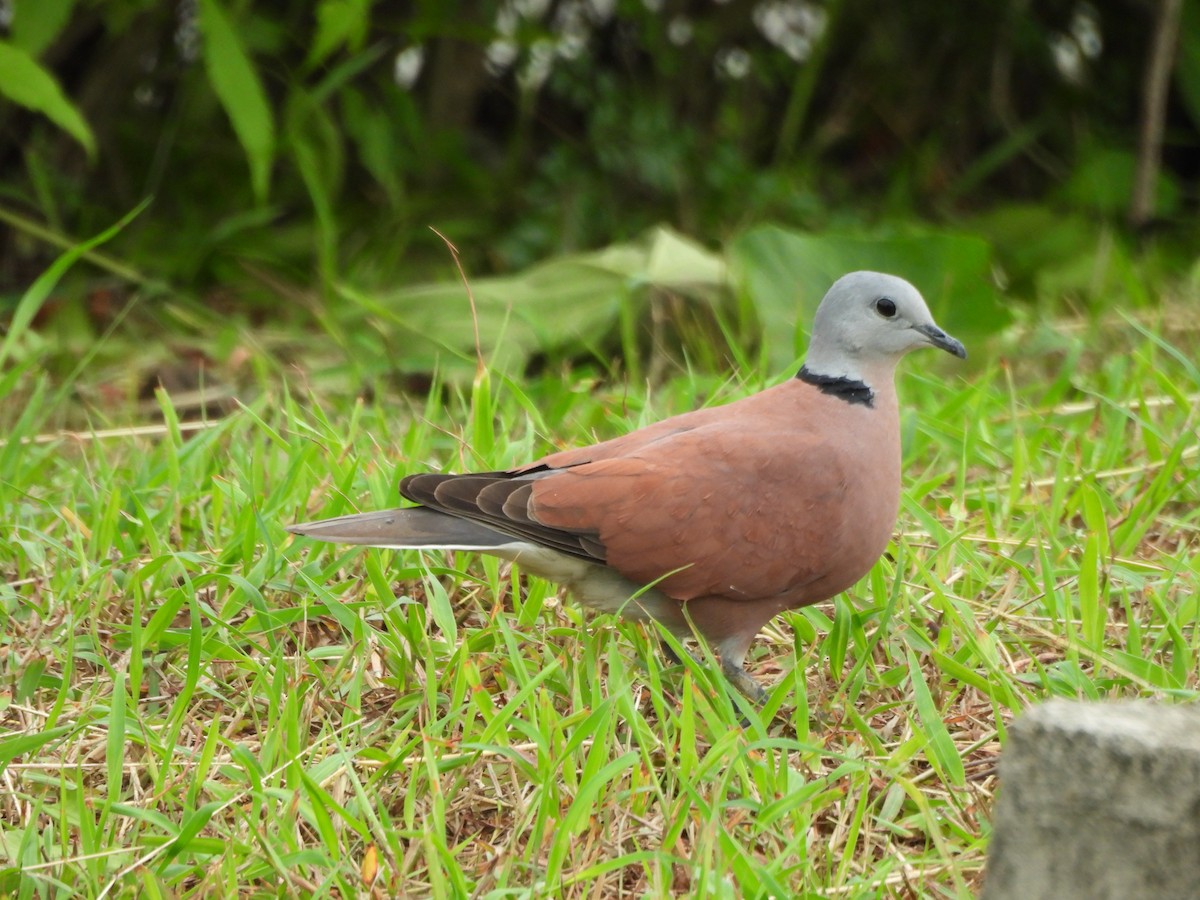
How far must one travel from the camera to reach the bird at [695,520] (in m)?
2.73

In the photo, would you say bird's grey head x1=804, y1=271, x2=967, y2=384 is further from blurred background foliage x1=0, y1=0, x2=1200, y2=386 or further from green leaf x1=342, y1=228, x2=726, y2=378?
green leaf x1=342, y1=228, x2=726, y2=378

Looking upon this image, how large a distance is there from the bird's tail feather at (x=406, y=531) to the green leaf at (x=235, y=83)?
191cm

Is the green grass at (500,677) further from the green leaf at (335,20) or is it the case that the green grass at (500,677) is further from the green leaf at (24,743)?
the green leaf at (335,20)

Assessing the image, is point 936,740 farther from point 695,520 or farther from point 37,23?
point 37,23

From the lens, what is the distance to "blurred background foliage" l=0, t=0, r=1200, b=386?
4.57 metres

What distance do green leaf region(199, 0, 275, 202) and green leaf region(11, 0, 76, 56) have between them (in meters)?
0.40

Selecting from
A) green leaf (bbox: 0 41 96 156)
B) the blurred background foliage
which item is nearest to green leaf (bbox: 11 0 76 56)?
the blurred background foliage

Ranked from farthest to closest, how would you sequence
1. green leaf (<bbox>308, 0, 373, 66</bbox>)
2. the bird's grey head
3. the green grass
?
green leaf (<bbox>308, 0, 373, 66</bbox>) < the bird's grey head < the green grass

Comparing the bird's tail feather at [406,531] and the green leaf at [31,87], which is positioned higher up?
the green leaf at [31,87]


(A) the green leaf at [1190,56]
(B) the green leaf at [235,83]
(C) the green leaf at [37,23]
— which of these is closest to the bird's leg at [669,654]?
(B) the green leaf at [235,83]

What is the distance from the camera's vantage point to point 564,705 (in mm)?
2693

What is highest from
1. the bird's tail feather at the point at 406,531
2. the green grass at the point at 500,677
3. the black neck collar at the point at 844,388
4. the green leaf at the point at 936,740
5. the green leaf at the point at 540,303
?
the black neck collar at the point at 844,388

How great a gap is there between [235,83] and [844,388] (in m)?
2.36

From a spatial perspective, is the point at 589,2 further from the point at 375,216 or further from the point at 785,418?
the point at 785,418
